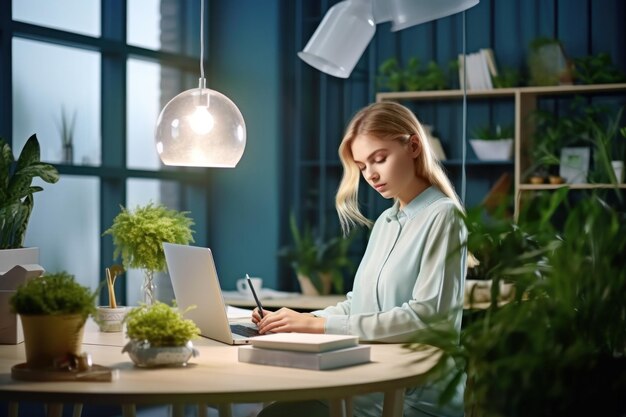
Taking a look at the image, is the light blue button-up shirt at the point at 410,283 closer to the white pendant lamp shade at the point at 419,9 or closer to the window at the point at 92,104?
the white pendant lamp shade at the point at 419,9

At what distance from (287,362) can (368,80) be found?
3.74 metres

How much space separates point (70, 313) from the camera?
6.65 feet

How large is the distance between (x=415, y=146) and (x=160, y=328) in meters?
1.04

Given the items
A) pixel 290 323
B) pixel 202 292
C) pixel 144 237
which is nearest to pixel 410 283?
pixel 290 323

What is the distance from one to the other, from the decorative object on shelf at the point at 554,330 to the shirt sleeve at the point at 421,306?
A: 1.98 feet

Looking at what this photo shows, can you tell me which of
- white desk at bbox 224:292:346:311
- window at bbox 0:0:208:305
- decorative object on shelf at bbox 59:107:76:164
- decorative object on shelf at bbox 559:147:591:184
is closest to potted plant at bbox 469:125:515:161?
decorative object on shelf at bbox 559:147:591:184

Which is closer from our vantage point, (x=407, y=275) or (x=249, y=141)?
(x=407, y=275)

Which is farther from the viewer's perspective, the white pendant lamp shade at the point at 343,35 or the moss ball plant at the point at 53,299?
the white pendant lamp shade at the point at 343,35

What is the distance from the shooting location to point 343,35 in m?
2.87

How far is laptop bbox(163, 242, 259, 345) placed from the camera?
2387 millimetres

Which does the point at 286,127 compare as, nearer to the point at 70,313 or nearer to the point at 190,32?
the point at 190,32

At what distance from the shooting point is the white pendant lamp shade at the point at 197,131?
2658 mm

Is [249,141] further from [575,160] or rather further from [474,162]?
[575,160]

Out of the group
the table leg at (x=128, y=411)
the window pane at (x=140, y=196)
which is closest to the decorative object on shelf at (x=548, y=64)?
the window pane at (x=140, y=196)
